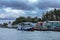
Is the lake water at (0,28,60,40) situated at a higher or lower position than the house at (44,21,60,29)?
higher

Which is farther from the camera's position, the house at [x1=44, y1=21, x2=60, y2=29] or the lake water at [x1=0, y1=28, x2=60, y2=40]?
the house at [x1=44, y1=21, x2=60, y2=29]

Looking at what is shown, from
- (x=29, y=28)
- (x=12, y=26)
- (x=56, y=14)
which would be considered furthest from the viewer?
(x=12, y=26)

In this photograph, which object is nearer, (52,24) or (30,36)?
(30,36)

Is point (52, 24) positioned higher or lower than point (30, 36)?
lower

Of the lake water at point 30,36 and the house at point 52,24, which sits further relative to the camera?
the house at point 52,24

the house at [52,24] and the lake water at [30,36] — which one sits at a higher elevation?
the lake water at [30,36]

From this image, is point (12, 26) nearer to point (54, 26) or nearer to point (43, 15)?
point (43, 15)

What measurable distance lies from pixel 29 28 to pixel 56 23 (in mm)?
18403

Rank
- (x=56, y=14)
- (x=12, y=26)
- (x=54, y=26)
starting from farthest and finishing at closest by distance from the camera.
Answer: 1. (x=12, y=26)
2. (x=56, y=14)
3. (x=54, y=26)

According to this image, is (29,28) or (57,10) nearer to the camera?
(29,28)

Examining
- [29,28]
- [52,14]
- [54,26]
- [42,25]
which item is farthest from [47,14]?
[29,28]

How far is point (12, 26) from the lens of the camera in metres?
132

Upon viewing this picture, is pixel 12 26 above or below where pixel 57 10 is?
below

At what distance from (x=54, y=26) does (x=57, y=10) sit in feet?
76.1
